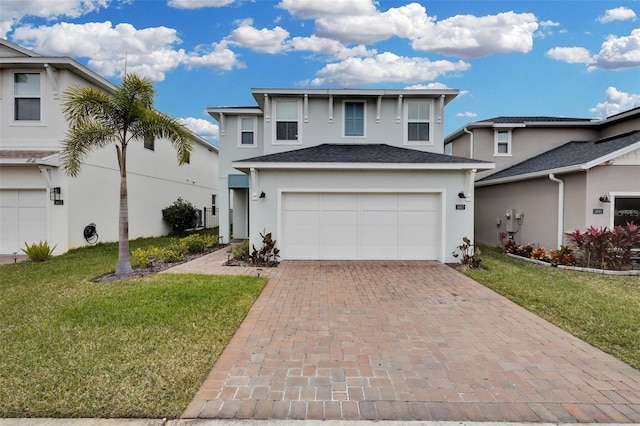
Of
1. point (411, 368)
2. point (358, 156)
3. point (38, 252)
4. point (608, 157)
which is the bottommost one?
point (411, 368)

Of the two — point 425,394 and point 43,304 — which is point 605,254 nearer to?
point 425,394

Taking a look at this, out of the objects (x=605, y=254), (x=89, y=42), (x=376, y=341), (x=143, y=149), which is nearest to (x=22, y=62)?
(x=89, y=42)

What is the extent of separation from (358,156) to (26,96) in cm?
1170

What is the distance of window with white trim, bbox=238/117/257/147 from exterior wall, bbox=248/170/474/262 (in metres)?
5.03

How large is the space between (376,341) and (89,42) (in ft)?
56.8

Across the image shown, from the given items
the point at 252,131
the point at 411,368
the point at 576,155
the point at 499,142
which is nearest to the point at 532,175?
the point at 576,155

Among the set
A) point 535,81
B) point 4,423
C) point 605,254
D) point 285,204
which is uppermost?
point 535,81

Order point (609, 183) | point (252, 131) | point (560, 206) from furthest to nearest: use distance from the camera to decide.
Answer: point (252, 131) < point (560, 206) < point (609, 183)

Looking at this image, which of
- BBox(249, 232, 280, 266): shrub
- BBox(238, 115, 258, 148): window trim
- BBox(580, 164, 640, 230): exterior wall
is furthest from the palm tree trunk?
BBox(580, 164, 640, 230): exterior wall

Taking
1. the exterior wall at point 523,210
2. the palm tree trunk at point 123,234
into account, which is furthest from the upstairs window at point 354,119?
the palm tree trunk at point 123,234

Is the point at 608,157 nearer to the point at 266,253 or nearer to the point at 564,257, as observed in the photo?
the point at 564,257

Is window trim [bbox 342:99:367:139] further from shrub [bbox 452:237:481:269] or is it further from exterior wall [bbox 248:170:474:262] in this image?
shrub [bbox 452:237:481:269]

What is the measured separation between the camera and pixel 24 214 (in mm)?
10711

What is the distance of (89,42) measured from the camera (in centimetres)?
1418
